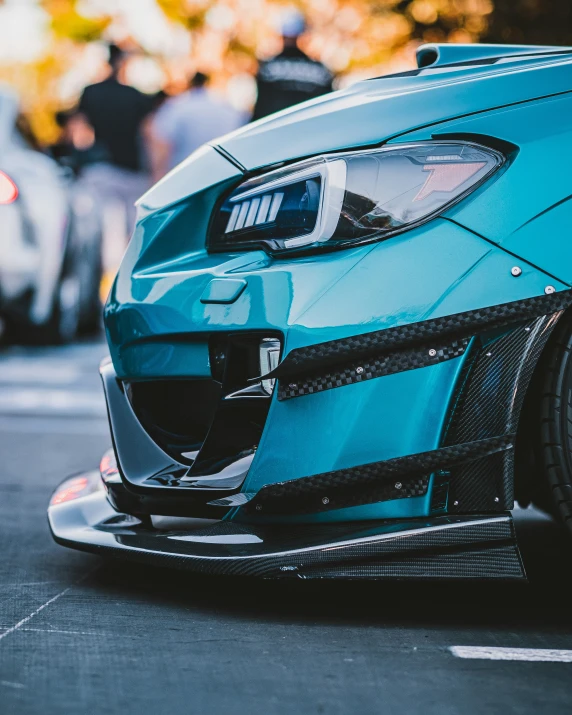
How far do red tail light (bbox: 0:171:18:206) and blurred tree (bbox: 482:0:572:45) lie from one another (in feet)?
29.8

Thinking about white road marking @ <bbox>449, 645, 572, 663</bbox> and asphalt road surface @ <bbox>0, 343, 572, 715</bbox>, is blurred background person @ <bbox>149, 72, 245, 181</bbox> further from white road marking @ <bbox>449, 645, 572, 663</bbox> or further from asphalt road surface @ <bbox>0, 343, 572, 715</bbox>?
white road marking @ <bbox>449, 645, 572, 663</bbox>

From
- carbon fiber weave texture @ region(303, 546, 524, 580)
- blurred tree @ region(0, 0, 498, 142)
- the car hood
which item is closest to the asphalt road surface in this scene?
carbon fiber weave texture @ region(303, 546, 524, 580)

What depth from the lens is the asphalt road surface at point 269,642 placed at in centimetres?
204

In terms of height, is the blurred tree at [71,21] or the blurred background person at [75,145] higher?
the blurred tree at [71,21]

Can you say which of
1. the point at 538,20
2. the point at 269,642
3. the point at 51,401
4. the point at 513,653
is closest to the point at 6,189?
the point at 51,401

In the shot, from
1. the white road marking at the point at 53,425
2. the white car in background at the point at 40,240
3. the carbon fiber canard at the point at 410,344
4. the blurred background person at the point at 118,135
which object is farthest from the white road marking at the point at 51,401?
the carbon fiber canard at the point at 410,344

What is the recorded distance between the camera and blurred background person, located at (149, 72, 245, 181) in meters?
8.22

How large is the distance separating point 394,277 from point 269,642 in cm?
79

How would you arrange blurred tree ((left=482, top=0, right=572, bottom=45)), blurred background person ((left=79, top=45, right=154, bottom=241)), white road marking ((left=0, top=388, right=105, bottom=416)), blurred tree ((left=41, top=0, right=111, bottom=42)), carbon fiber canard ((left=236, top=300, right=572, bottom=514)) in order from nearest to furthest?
carbon fiber canard ((left=236, top=300, right=572, bottom=514)) < white road marking ((left=0, top=388, right=105, bottom=416)) < blurred background person ((left=79, top=45, right=154, bottom=241)) < blurred tree ((left=482, top=0, right=572, bottom=45)) < blurred tree ((left=41, top=0, right=111, bottom=42))

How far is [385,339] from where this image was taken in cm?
238

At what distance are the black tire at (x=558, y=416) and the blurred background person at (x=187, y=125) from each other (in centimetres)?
599

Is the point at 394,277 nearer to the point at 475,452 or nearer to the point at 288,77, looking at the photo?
the point at 475,452

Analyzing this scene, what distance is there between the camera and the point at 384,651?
234 cm

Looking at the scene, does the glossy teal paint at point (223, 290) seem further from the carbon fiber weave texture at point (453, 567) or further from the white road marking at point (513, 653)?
the white road marking at point (513, 653)
